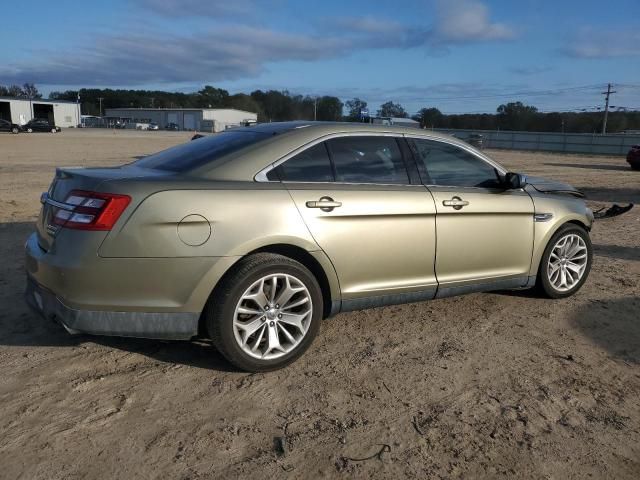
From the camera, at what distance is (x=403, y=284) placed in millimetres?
4207

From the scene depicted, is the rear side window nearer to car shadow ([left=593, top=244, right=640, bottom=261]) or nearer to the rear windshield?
the rear windshield

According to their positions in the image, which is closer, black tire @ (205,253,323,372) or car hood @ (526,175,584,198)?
black tire @ (205,253,323,372)

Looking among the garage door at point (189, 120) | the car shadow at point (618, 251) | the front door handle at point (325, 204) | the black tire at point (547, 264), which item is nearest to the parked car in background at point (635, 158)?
the car shadow at point (618, 251)

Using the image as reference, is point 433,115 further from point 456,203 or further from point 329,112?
point 456,203

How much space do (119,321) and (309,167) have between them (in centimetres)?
160

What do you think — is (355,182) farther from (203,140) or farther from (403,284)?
(203,140)

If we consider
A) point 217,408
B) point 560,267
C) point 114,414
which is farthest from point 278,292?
point 560,267

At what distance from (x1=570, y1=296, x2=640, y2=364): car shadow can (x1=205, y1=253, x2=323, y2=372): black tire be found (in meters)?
2.41

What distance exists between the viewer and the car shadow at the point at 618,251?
709 centimetres

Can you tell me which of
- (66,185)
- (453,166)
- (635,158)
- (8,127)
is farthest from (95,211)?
(8,127)

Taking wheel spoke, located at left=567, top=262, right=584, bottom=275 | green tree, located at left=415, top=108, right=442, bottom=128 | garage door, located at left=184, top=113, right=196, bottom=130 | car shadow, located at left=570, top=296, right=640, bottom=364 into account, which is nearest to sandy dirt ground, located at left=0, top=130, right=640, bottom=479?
car shadow, located at left=570, top=296, right=640, bottom=364

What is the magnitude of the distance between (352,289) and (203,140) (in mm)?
1689

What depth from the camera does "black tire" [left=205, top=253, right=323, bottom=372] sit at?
136 inches

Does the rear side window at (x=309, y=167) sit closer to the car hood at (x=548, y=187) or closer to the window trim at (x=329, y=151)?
the window trim at (x=329, y=151)
